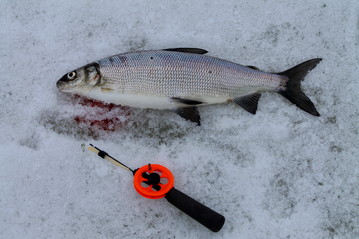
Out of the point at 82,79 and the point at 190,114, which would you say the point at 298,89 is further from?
the point at 82,79

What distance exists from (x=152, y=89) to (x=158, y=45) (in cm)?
56

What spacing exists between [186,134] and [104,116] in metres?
0.75

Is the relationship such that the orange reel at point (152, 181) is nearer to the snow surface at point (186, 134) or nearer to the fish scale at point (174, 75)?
the snow surface at point (186, 134)

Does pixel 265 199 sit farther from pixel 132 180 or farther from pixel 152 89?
pixel 152 89

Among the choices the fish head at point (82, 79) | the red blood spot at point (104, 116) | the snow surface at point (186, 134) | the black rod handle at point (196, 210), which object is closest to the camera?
the black rod handle at point (196, 210)

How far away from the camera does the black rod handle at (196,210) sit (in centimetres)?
264

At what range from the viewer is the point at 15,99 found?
124 inches

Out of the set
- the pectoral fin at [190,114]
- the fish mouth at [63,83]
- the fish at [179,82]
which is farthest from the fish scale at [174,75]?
the fish mouth at [63,83]

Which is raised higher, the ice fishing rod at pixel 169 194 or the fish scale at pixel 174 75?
the fish scale at pixel 174 75

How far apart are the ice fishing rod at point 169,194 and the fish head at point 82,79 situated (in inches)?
33.2

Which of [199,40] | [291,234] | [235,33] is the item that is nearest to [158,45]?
[199,40]

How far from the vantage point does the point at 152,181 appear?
8.86ft

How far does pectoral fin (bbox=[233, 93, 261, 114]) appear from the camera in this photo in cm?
311

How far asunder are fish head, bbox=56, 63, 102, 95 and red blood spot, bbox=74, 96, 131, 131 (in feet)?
0.54
